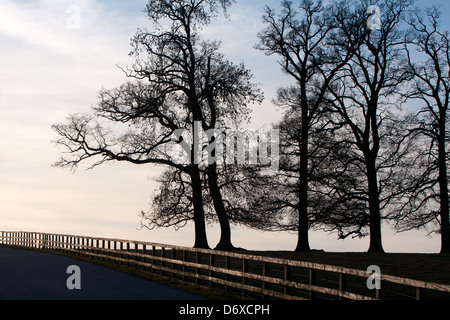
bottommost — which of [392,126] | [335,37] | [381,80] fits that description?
[392,126]

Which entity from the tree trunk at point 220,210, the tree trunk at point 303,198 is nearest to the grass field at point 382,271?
the tree trunk at point 303,198

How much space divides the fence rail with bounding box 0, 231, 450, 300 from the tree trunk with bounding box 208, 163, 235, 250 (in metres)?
3.49

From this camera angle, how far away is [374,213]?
3856cm

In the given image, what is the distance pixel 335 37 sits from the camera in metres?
40.4

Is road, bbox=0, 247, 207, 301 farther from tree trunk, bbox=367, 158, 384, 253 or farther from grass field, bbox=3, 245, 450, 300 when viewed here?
tree trunk, bbox=367, 158, 384, 253

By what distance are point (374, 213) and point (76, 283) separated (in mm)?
23057

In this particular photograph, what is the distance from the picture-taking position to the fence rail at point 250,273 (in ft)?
45.1

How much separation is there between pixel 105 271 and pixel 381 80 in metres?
22.7

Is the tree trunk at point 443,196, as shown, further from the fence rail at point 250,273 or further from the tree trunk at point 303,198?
the fence rail at point 250,273

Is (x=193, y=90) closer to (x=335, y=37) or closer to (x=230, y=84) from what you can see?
(x=230, y=84)

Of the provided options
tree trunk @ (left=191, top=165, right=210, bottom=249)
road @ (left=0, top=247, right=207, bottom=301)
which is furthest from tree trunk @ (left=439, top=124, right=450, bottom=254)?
road @ (left=0, top=247, right=207, bottom=301)

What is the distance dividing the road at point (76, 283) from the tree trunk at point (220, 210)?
11.9 meters

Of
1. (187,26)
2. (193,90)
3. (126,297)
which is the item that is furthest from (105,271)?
(187,26)

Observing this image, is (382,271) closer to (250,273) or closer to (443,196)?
(250,273)
